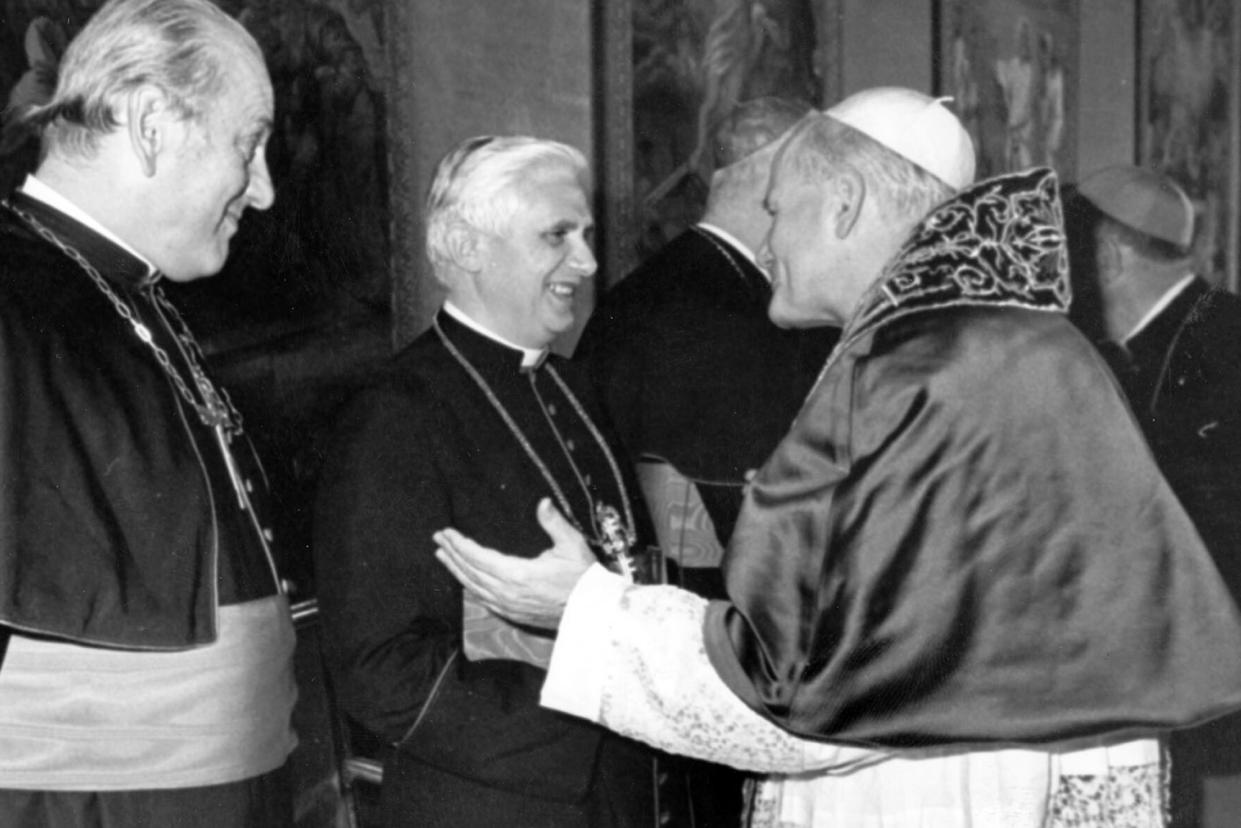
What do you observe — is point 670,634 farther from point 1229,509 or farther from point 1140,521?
point 1229,509

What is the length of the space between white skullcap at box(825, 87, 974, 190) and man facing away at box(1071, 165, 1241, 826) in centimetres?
220

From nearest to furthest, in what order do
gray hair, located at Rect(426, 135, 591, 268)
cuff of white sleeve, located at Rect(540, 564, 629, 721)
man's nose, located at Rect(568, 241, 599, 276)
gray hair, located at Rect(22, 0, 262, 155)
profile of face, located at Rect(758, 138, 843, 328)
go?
gray hair, located at Rect(22, 0, 262, 155) → cuff of white sleeve, located at Rect(540, 564, 629, 721) → profile of face, located at Rect(758, 138, 843, 328) → gray hair, located at Rect(426, 135, 591, 268) → man's nose, located at Rect(568, 241, 599, 276)

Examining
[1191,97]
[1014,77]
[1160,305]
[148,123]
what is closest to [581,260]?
[148,123]

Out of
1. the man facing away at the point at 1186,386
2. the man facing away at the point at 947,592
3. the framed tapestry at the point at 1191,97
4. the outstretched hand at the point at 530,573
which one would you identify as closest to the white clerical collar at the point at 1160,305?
the man facing away at the point at 1186,386

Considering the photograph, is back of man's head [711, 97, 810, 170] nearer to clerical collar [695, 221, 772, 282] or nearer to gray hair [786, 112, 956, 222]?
clerical collar [695, 221, 772, 282]

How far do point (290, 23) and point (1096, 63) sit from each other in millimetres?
5956

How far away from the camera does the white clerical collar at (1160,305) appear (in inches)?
197

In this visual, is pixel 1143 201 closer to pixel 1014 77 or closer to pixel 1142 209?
pixel 1142 209

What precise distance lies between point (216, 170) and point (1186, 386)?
376cm

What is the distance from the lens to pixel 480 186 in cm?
281

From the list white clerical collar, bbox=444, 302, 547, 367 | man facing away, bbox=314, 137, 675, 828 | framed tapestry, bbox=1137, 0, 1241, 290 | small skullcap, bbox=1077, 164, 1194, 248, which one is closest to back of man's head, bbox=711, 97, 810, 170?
man facing away, bbox=314, 137, 675, 828

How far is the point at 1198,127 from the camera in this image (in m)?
8.16

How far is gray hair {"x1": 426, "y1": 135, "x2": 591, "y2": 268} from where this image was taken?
2.81 m

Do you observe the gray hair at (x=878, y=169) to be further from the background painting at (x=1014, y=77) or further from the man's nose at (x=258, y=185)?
the background painting at (x=1014, y=77)
